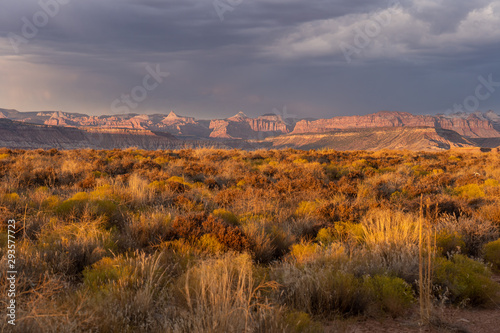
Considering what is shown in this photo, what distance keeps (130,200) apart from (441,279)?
6168 millimetres

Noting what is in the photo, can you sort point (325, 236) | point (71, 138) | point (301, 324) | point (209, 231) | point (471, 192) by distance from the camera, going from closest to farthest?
1. point (301, 324)
2. point (209, 231)
3. point (325, 236)
4. point (471, 192)
5. point (71, 138)

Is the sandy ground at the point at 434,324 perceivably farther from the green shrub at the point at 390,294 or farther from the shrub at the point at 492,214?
the shrub at the point at 492,214

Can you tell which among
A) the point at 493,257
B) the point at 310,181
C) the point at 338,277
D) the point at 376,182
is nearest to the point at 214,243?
the point at 338,277

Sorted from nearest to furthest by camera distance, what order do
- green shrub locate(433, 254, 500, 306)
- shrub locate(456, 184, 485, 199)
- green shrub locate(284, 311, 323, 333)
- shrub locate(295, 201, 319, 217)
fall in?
green shrub locate(284, 311, 323, 333), green shrub locate(433, 254, 500, 306), shrub locate(295, 201, 319, 217), shrub locate(456, 184, 485, 199)

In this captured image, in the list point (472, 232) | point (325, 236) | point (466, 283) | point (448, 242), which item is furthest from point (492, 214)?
point (325, 236)

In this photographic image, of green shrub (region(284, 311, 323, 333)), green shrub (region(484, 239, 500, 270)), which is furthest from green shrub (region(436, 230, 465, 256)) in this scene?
green shrub (region(284, 311, 323, 333))

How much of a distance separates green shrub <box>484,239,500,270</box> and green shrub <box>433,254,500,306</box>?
3.18ft

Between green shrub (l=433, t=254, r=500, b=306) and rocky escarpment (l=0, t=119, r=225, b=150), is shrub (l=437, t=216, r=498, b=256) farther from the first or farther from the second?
rocky escarpment (l=0, t=119, r=225, b=150)

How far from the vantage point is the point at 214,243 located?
4.72 metres

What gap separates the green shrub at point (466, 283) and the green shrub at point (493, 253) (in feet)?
3.18

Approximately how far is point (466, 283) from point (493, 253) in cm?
158

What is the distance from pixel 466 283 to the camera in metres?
3.88

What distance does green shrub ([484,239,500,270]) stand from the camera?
194 inches

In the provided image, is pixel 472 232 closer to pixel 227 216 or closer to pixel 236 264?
pixel 227 216
